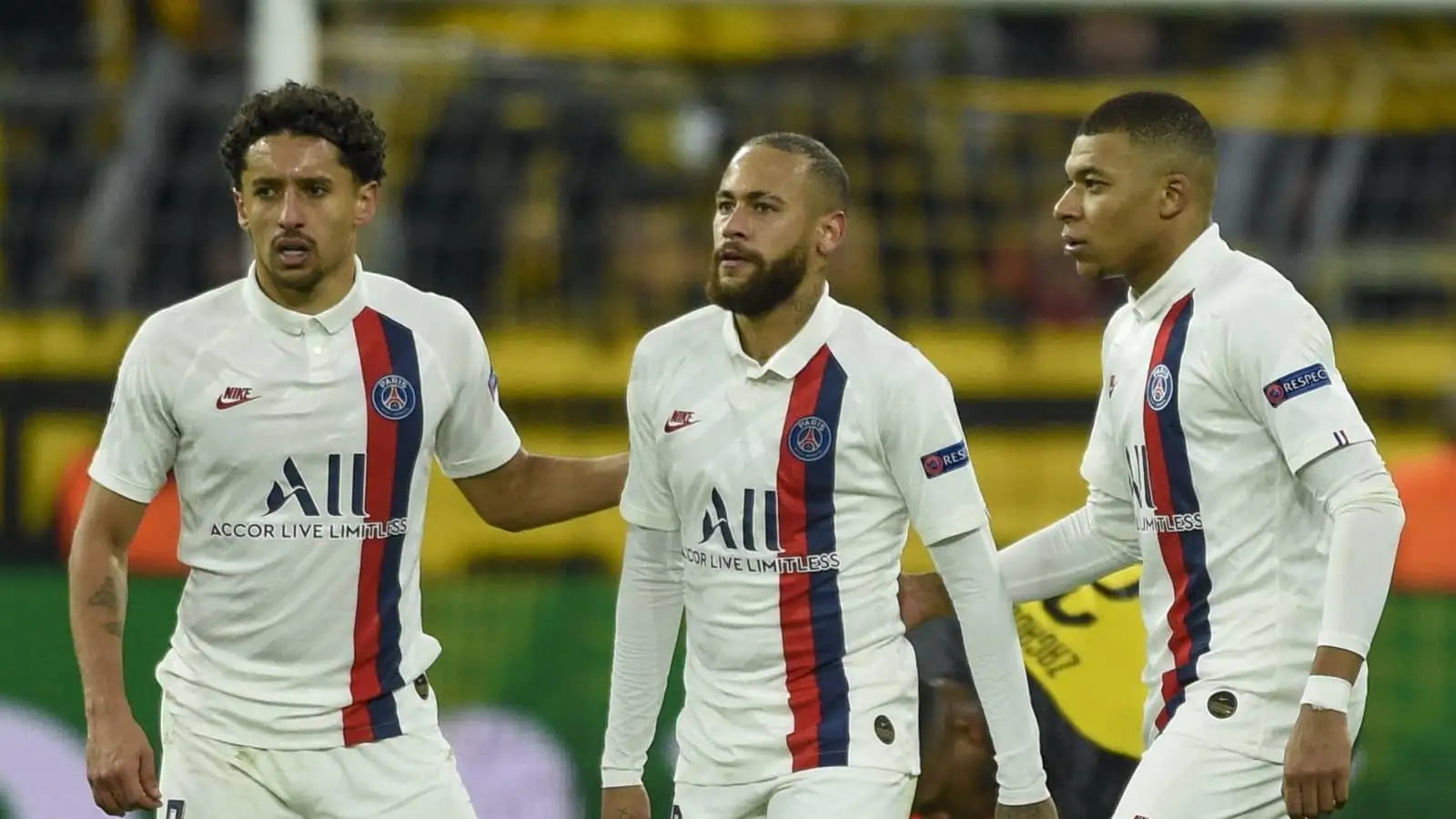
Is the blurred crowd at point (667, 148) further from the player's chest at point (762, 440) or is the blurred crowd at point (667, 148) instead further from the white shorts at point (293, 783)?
the white shorts at point (293, 783)

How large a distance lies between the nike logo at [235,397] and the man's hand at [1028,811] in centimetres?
167

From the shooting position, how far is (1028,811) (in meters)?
4.40

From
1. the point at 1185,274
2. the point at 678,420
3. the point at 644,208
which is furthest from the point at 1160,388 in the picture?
the point at 644,208

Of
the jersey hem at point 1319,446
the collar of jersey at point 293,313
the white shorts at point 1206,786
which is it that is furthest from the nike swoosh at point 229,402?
the jersey hem at point 1319,446

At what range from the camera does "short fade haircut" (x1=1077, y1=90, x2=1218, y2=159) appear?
14.8 ft

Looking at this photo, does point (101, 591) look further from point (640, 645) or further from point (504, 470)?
point (640, 645)

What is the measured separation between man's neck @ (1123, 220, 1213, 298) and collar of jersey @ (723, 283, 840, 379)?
60cm

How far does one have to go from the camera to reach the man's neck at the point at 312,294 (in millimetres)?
4574

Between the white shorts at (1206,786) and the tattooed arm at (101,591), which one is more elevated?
the tattooed arm at (101,591)

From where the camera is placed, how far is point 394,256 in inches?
362

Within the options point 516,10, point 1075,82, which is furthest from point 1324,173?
point 516,10

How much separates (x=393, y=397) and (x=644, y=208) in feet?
17.6

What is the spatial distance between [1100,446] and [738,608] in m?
0.88

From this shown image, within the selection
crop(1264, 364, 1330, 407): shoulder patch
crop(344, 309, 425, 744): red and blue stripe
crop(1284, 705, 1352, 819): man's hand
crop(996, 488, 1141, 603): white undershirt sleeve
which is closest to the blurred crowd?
crop(996, 488, 1141, 603): white undershirt sleeve
